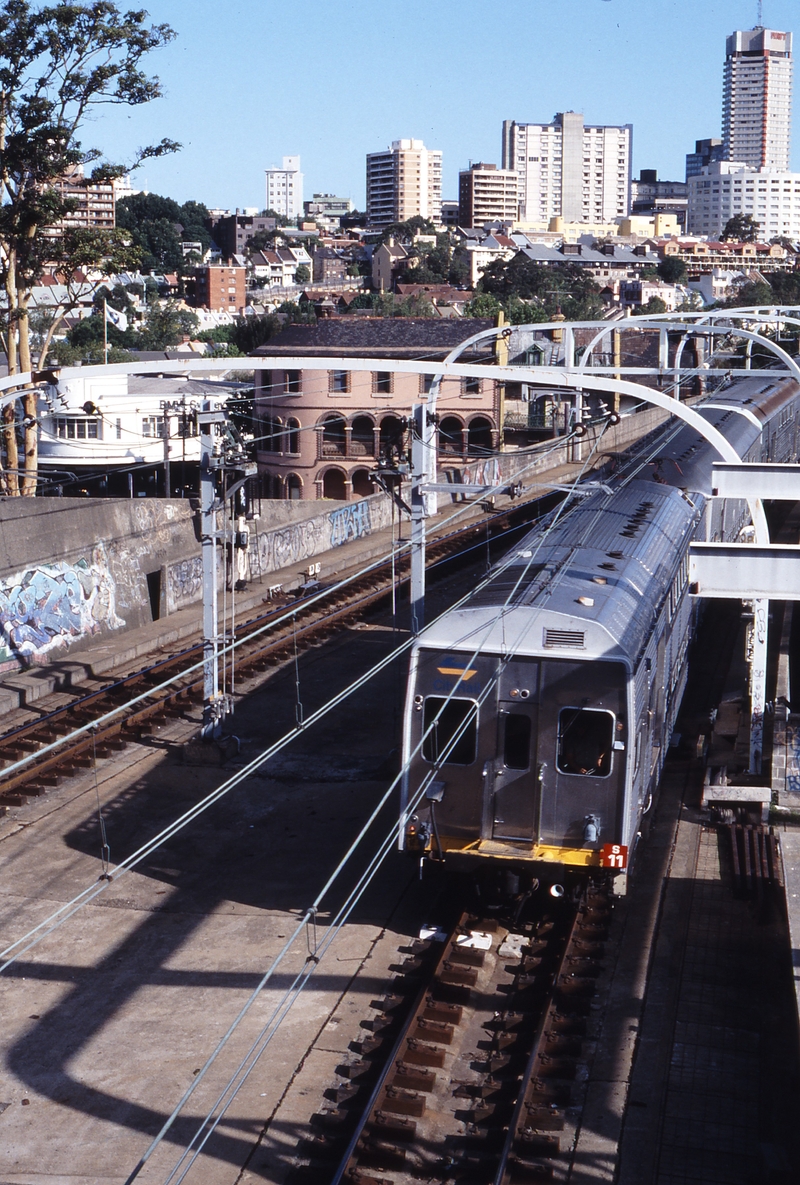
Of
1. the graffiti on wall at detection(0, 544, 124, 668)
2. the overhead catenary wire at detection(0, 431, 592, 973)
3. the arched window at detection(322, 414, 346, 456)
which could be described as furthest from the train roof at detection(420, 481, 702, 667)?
the arched window at detection(322, 414, 346, 456)

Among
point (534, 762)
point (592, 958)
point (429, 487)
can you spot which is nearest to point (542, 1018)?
point (592, 958)

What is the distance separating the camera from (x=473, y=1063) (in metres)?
10.2

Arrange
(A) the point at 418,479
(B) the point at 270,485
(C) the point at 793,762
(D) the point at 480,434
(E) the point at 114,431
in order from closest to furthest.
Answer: (A) the point at 418,479 < (C) the point at 793,762 < (D) the point at 480,434 < (B) the point at 270,485 < (E) the point at 114,431

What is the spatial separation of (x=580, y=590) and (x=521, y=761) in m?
1.87

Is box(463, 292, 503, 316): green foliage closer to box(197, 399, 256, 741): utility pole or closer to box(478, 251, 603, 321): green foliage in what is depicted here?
box(478, 251, 603, 321): green foliage

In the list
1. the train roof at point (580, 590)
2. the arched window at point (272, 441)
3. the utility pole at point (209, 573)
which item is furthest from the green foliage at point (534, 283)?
the train roof at point (580, 590)

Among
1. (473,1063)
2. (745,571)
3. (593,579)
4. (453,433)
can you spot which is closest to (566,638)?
(593,579)

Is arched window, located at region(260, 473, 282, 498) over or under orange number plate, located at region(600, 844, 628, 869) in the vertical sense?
under

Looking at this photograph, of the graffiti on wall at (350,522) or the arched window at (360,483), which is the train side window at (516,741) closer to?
the graffiti on wall at (350,522)

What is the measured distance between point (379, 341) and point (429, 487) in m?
38.7

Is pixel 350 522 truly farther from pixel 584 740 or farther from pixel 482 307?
pixel 482 307

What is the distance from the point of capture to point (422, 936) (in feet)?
40.1

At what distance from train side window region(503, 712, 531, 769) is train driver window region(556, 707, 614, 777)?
0.98 ft

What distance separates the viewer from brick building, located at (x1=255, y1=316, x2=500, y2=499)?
2046 inches
